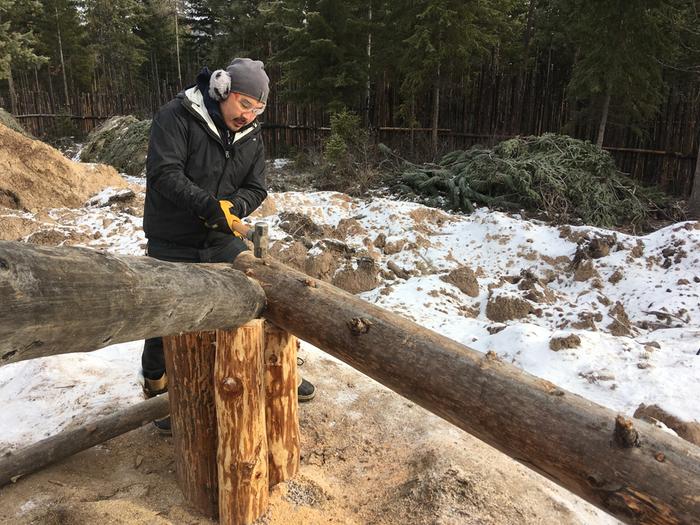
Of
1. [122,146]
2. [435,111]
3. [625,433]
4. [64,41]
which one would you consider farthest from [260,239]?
[64,41]

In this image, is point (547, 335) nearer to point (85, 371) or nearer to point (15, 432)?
point (85, 371)

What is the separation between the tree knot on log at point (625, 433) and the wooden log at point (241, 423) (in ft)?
4.25

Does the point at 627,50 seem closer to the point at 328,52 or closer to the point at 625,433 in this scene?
the point at 328,52

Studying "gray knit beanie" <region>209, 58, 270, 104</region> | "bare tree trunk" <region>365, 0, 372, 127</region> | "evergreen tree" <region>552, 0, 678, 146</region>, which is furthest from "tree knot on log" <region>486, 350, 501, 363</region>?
"bare tree trunk" <region>365, 0, 372, 127</region>

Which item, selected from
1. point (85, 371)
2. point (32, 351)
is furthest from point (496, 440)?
point (85, 371)

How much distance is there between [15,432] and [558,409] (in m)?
3.04

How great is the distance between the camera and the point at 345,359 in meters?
2.00

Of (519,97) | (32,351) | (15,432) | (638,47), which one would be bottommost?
(15,432)

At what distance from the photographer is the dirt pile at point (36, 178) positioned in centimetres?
738

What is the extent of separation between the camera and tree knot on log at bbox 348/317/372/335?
188cm

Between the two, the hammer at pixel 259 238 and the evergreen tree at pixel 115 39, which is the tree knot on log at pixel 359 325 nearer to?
the hammer at pixel 259 238

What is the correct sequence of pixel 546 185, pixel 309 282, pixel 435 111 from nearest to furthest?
1. pixel 309 282
2. pixel 546 185
3. pixel 435 111

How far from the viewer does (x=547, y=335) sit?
4059 mm

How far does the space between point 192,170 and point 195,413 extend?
1.25 metres
